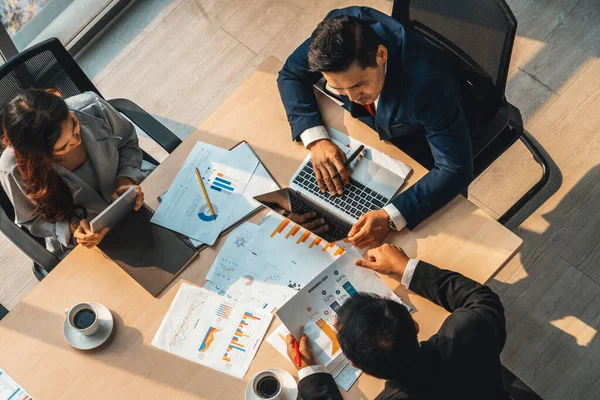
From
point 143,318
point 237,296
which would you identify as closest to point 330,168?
point 237,296

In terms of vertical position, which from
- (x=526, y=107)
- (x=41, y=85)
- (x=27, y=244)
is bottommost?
(x=526, y=107)

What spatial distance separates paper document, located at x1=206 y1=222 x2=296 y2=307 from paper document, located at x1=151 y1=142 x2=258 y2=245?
2.4 inches

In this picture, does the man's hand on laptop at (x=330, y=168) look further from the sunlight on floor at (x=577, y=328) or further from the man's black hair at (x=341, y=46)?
the sunlight on floor at (x=577, y=328)

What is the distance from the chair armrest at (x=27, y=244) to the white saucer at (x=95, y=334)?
0.96 ft

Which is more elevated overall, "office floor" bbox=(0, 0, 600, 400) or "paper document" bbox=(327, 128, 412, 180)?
"paper document" bbox=(327, 128, 412, 180)

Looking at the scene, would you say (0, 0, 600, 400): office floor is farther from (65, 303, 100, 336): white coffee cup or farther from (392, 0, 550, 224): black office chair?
(65, 303, 100, 336): white coffee cup

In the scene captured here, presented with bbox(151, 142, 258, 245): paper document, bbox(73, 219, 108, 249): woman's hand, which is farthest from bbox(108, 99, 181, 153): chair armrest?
bbox(73, 219, 108, 249): woman's hand

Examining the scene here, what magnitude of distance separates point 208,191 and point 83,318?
503mm

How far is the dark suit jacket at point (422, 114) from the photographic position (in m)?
1.83

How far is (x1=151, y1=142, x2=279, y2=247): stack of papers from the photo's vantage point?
1.93 metres

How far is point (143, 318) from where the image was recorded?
1.83 metres

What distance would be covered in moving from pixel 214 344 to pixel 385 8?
6.64ft

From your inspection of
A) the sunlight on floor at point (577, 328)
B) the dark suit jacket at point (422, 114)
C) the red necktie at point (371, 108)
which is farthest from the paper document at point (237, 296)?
the sunlight on floor at point (577, 328)

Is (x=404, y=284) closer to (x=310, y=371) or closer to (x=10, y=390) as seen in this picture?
(x=310, y=371)
